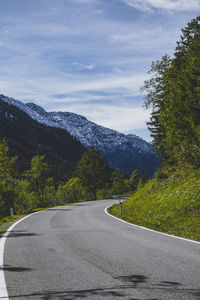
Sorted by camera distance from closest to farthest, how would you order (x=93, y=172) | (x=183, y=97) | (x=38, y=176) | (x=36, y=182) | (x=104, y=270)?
(x=104, y=270)
(x=183, y=97)
(x=38, y=176)
(x=36, y=182)
(x=93, y=172)

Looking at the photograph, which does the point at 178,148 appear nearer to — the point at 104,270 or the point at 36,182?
the point at 104,270

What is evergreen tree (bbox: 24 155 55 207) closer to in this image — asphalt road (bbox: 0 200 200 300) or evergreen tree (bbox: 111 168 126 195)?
asphalt road (bbox: 0 200 200 300)

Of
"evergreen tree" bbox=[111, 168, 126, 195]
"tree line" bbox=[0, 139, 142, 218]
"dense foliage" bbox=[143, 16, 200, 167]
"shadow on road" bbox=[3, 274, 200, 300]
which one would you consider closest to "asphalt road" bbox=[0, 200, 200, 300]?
"shadow on road" bbox=[3, 274, 200, 300]

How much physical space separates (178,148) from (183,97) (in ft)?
16.0

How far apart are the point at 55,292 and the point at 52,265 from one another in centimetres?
174

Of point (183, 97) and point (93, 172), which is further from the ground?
point (183, 97)

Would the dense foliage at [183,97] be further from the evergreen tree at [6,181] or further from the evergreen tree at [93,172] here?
the evergreen tree at [93,172]

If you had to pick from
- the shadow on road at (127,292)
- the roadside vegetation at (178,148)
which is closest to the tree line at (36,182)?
the roadside vegetation at (178,148)

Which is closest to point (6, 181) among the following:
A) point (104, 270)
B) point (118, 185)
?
point (104, 270)

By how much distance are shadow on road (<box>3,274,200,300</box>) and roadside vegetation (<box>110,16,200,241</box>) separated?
5.21 meters

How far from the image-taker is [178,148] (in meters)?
23.9

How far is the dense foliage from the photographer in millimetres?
19719

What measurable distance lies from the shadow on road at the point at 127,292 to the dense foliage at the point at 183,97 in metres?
15.2

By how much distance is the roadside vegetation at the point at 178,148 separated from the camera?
568 inches
